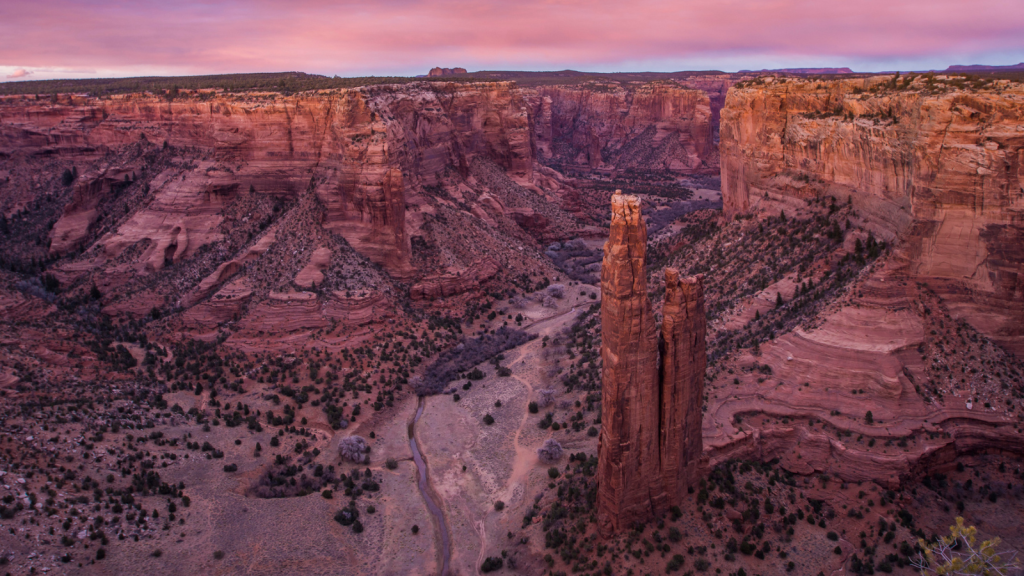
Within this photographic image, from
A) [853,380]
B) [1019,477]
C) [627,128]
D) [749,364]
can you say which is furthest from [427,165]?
[627,128]

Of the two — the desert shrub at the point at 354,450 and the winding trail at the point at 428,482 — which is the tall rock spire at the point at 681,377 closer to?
the winding trail at the point at 428,482

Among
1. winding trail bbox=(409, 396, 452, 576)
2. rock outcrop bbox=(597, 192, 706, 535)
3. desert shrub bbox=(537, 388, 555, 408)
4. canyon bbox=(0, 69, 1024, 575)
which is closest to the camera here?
rock outcrop bbox=(597, 192, 706, 535)

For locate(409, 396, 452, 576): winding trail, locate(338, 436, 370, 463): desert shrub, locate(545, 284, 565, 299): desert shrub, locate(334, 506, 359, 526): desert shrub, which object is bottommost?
locate(409, 396, 452, 576): winding trail

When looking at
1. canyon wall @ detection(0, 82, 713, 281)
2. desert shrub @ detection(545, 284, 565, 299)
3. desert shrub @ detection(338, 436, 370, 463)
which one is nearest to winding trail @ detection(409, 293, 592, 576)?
desert shrub @ detection(338, 436, 370, 463)

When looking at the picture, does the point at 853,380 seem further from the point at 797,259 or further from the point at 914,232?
the point at 797,259

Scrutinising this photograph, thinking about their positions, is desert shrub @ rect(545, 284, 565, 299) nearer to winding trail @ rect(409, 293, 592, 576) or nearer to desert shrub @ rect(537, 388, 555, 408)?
winding trail @ rect(409, 293, 592, 576)

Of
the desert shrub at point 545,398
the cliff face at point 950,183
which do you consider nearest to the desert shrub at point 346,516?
the desert shrub at point 545,398

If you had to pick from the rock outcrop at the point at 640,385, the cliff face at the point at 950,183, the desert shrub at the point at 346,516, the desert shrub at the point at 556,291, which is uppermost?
the cliff face at the point at 950,183
